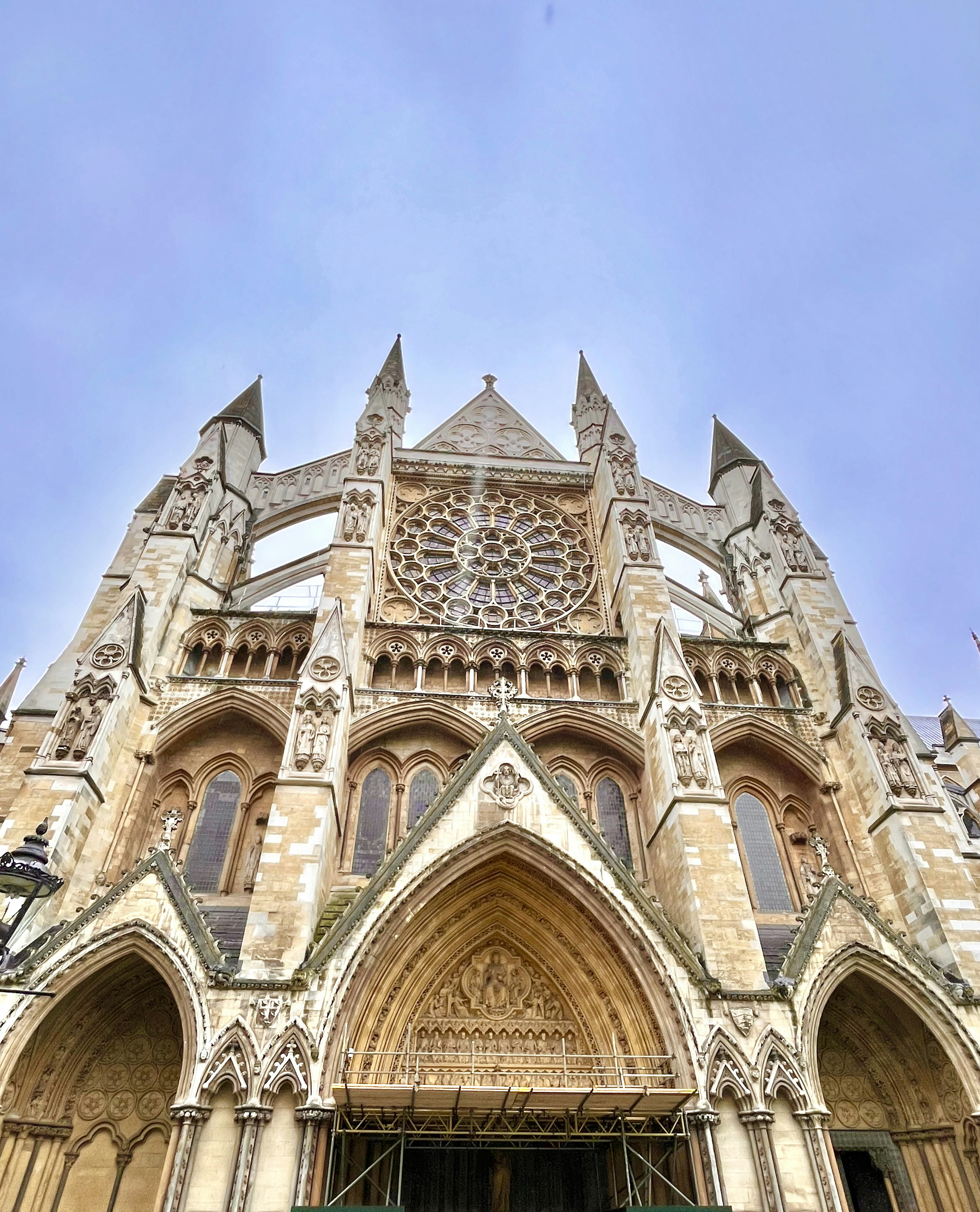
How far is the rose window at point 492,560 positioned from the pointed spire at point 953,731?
1434 centimetres

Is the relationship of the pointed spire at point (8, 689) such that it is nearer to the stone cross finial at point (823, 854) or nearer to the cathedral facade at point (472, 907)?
the cathedral facade at point (472, 907)

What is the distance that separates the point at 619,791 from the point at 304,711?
6717mm

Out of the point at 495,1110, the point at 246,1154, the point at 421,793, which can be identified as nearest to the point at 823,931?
the point at 495,1110

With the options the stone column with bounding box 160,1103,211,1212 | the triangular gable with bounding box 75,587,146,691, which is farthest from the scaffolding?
the triangular gable with bounding box 75,587,146,691

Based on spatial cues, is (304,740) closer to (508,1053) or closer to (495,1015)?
(495,1015)

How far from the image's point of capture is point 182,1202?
9.03 m

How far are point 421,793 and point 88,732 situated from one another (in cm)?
622

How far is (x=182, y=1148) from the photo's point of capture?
9312mm

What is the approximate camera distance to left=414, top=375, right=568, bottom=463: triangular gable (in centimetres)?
2391

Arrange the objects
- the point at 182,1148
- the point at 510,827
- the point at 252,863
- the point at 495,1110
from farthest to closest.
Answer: the point at 252,863, the point at 510,827, the point at 495,1110, the point at 182,1148

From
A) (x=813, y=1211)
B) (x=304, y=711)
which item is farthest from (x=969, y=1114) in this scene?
(x=304, y=711)

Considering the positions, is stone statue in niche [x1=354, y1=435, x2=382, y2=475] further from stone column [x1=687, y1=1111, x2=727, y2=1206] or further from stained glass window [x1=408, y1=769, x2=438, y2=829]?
stone column [x1=687, y1=1111, x2=727, y2=1206]

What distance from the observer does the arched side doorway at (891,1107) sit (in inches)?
433

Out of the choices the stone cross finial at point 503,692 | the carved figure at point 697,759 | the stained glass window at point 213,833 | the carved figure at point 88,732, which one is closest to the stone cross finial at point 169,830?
the stained glass window at point 213,833
